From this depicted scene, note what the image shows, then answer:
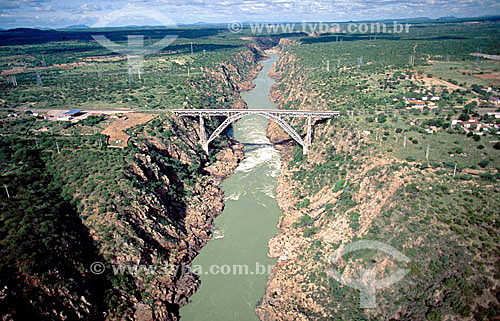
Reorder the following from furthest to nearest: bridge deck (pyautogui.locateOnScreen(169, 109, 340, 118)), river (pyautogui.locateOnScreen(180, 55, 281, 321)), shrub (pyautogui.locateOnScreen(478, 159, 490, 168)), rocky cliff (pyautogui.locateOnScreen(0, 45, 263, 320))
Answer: bridge deck (pyautogui.locateOnScreen(169, 109, 340, 118))
shrub (pyautogui.locateOnScreen(478, 159, 490, 168))
river (pyautogui.locateOnScreen(180, 55, 281, 321))
rocky cliff (pyautogui.locateOnScreen(0, 45, 263, 320))

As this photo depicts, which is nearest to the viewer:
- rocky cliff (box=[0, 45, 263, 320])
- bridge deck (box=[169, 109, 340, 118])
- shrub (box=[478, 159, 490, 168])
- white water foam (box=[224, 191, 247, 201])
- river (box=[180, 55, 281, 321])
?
rocky cliff (box=[0, 45, 263, 320])

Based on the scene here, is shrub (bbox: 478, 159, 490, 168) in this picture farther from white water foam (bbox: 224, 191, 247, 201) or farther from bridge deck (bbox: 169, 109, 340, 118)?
white water foam (bbox: 224, 191, 247, 201)

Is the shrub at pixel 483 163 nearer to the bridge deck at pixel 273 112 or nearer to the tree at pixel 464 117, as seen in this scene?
the tree at pixel 464 117

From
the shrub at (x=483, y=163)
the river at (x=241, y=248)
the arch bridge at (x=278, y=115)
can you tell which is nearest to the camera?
the river at (x=241, y=248)

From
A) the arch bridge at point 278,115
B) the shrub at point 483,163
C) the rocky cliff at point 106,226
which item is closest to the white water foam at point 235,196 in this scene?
the rocky cliff at point 106,226

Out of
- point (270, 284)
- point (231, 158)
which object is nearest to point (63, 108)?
point (231, 158)

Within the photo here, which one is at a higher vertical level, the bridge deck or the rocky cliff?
the bridge deck

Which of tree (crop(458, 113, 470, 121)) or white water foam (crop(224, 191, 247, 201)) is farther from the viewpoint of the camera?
white water foam (crop(224, 191, 247, 201))

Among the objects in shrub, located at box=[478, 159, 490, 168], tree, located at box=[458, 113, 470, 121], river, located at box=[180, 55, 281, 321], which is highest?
tree, located at box=[458, 113, 470, 121]

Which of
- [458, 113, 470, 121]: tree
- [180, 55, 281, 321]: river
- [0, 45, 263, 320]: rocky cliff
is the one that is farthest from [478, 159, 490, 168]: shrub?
[0, 45, 263, 320]: rocky cliff
